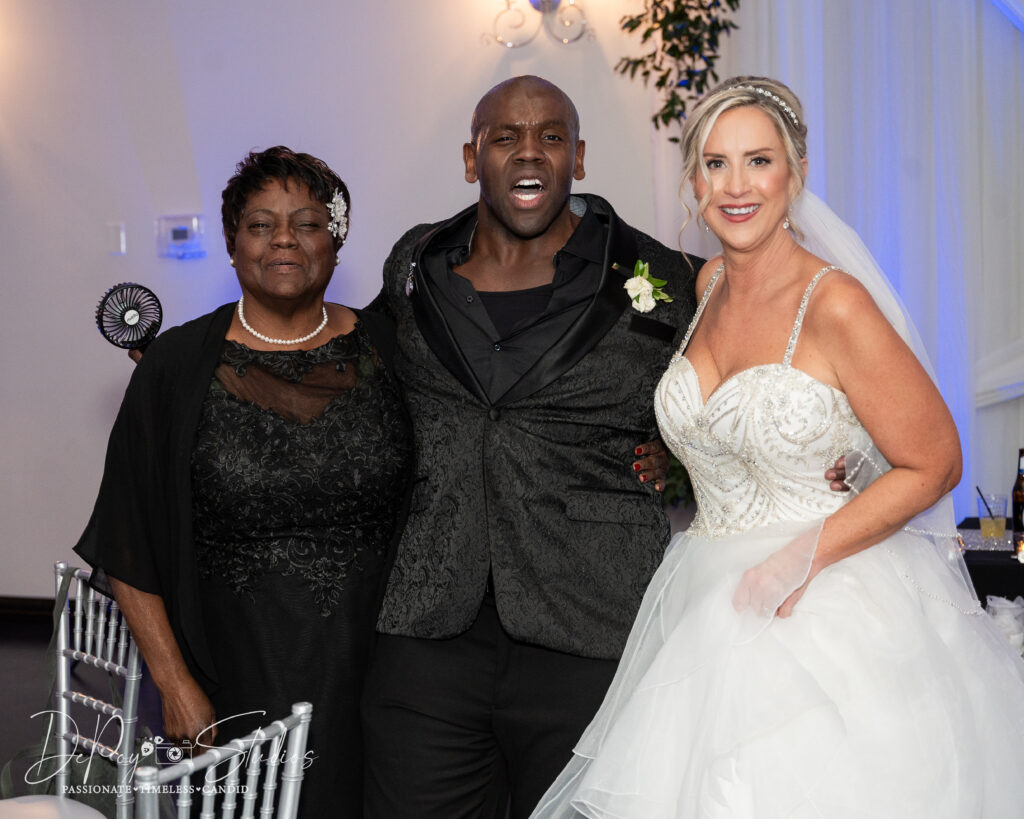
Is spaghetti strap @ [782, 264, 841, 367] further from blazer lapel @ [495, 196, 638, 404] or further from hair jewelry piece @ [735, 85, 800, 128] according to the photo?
blazer lapel @ [495, 196, 638, 404]

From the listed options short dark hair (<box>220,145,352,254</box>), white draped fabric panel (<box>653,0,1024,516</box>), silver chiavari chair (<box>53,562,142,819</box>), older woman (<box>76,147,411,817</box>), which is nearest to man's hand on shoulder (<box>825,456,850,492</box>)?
older woman (<box>76,147,411,817</box>)

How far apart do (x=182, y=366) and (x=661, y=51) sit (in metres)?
3.46

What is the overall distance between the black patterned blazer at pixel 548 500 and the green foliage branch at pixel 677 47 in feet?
9.84

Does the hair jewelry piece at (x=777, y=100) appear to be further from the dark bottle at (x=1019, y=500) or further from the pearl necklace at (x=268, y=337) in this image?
the dark bottle at (x=1019, y=500)

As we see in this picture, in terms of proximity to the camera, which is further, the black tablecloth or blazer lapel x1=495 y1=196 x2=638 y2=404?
the black tablecloth

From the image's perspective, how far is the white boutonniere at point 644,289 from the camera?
218 centimetres

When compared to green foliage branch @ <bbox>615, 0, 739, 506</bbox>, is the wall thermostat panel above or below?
below

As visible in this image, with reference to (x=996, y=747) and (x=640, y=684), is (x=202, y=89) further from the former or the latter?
(x=996, y=747)

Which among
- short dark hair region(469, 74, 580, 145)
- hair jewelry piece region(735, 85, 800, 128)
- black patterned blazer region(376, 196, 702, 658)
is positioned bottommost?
black patterned blazer region(376, 196, 702, 658)

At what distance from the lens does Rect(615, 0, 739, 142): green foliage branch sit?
4805mm

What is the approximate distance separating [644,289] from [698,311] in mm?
131

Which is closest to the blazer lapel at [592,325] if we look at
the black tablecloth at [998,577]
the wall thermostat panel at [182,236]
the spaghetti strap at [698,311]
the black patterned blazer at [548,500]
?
the black patterned blazer at [548,500]

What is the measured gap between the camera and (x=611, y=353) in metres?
2.16

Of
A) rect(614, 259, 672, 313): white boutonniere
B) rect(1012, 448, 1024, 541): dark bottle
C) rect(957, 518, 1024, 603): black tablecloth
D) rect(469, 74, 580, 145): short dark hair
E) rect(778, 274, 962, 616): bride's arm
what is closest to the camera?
rect(778, 274, 962, 616): bride's arm
